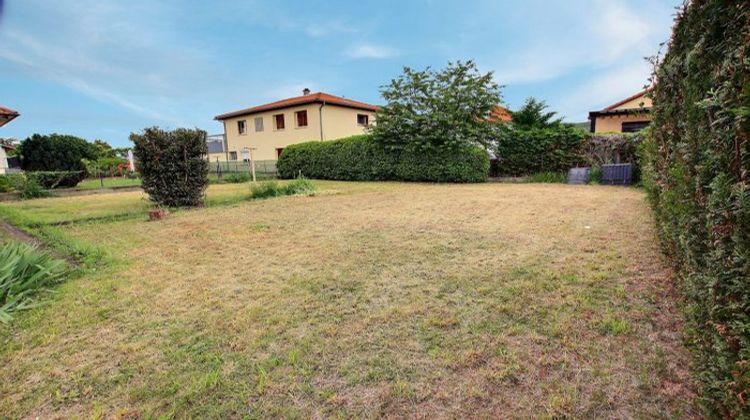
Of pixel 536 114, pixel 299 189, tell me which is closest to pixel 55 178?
pixel 299 189

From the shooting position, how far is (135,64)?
15.2 meters

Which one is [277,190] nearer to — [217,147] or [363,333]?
[363,333]

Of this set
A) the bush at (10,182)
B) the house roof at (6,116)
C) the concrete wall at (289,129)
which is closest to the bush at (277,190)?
the house roof at (6,116)

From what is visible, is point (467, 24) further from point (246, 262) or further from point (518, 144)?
point (246, 262)

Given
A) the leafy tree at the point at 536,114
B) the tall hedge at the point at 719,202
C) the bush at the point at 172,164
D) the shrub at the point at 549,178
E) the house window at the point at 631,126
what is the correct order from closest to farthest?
the tall hedge at the point at 719,202 < the bush at the point at 172,164 < the shrub at the point at 549,178 < the leafy tree at the point at 536,114 < the house window at the point at 631,126

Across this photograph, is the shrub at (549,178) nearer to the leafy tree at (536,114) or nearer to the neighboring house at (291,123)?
the leafy tree at (536,114)

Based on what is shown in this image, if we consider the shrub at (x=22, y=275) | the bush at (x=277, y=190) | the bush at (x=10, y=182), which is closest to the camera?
the shrub at (x=22, y=275)

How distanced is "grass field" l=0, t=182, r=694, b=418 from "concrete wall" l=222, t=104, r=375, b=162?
20.6m

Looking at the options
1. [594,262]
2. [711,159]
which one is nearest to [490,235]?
[594,262]

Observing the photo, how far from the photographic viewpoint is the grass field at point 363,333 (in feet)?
6.26

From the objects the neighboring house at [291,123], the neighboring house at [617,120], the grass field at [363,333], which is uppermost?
the neighboring house at [291,123]

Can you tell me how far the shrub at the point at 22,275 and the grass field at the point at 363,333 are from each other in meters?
0.19

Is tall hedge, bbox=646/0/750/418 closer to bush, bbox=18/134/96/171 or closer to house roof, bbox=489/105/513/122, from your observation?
house roof, bbox=489/105/513/122

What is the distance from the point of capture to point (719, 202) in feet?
4.66
